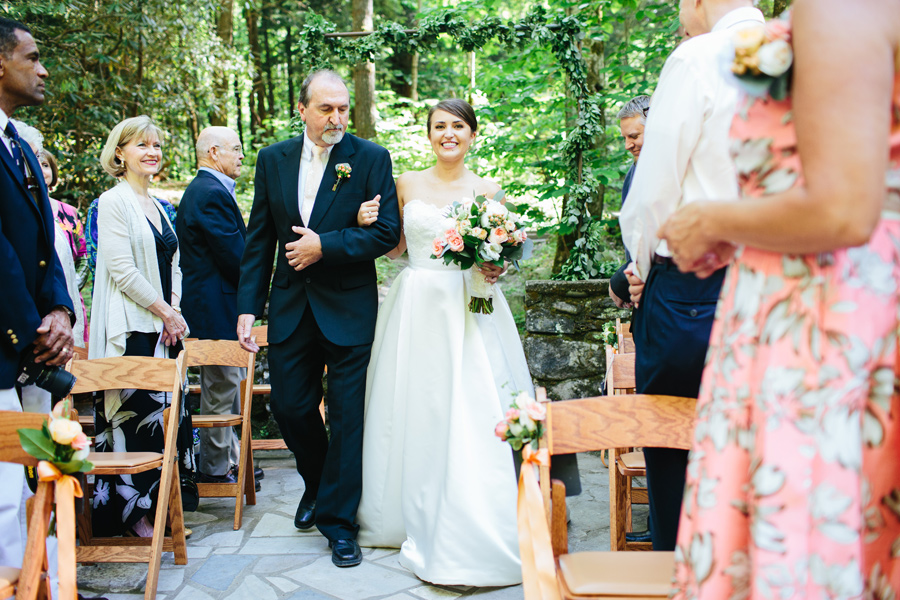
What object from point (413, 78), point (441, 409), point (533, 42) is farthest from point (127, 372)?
point (413, 78)

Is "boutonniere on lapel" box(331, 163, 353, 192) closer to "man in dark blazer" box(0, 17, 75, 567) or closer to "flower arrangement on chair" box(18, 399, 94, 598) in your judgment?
"man in dark blazer" box(0, 17, 75, 567)

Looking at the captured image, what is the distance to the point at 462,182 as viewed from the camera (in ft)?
14.0

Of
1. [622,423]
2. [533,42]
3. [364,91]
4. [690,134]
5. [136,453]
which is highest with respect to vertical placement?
[364,91]

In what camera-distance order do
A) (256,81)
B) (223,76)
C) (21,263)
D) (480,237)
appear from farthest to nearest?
1. (256,81)
2. (223,76)
3. (480,237)
4. (21,263)

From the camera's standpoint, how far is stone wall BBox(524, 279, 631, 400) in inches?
245

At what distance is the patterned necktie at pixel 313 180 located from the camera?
3920mm

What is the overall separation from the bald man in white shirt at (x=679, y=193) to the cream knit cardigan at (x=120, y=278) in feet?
9.72

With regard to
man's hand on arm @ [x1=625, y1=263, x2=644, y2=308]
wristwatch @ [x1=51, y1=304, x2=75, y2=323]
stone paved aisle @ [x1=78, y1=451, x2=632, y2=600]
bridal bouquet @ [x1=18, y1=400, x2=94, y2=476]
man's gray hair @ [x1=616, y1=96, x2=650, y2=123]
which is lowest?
stone paved aisle @ [x1=78, y1=451, x2=632, y2=600]

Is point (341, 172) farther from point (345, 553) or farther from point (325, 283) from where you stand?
point (345, 553)

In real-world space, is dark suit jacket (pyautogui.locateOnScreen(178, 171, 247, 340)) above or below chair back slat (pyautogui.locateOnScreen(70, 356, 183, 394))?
above

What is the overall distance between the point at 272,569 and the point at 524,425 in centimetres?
225

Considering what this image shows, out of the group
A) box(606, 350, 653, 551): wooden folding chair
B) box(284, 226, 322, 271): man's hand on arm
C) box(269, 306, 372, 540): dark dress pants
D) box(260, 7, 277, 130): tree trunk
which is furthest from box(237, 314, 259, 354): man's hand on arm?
box(260, 7, 277, 130): tree trunk

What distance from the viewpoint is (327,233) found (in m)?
3.74

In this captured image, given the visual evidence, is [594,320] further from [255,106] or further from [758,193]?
[255,106]
